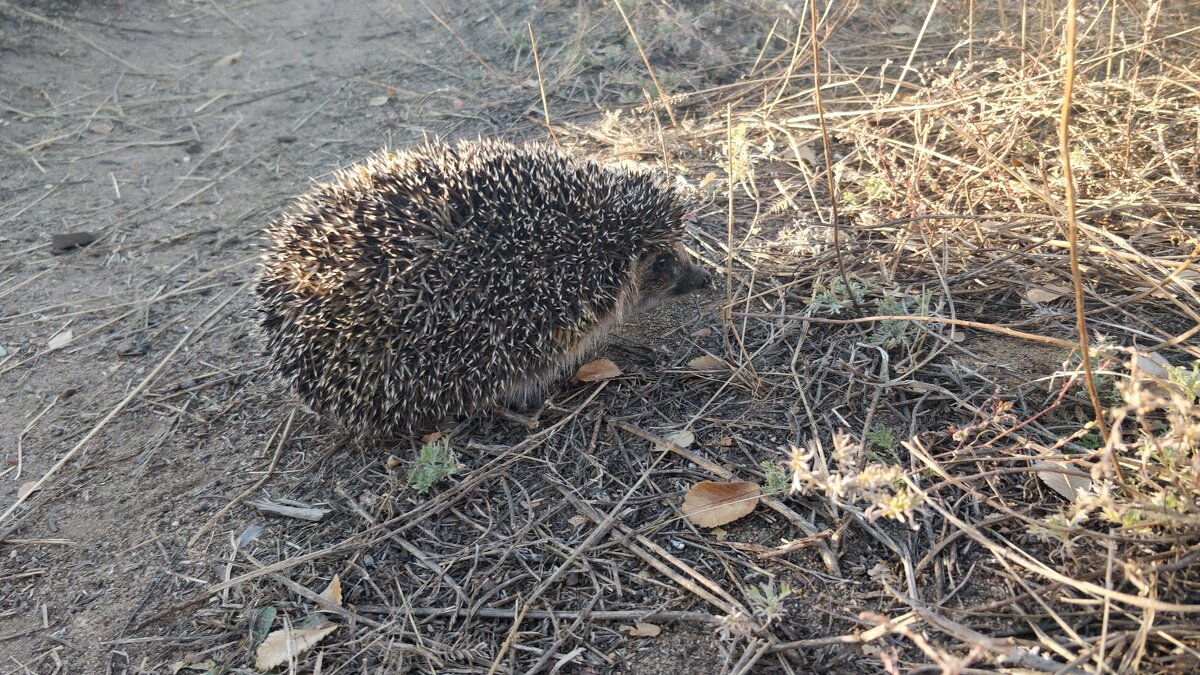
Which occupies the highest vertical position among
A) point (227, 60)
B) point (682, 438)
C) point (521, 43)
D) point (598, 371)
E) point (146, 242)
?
point (227, 60)

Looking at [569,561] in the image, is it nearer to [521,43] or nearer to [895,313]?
[895,313]

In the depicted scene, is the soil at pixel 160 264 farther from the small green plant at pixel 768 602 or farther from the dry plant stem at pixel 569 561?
the dry plant stem at pixel 569 561

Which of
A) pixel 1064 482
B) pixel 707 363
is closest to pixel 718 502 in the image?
pixel 707 363

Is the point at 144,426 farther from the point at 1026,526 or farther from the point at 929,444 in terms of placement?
the point at 1026,526

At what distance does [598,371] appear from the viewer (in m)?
4.62

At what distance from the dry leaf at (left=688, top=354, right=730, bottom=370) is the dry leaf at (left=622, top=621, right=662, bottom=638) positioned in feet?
5.36

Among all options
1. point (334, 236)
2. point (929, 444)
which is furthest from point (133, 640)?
point (929, 444)

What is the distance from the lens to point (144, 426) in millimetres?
4922

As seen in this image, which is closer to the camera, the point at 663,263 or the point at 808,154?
the point at 663,263

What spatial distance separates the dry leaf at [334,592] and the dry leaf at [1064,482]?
301 cm

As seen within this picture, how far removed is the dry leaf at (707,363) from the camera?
4.43m

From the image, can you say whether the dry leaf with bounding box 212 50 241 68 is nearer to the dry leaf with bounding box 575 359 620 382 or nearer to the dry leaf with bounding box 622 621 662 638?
the dry leaf with bounding box 575 359 620 382

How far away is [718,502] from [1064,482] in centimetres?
140

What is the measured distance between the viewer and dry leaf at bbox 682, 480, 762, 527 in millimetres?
3527
